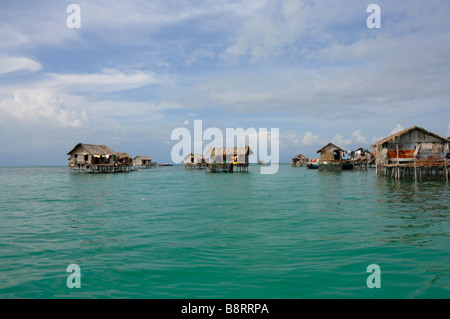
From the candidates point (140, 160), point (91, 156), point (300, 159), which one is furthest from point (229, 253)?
point (140, 160)

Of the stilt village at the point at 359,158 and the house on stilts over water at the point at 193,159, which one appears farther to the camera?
the house on stilts over water at the point at 193,159

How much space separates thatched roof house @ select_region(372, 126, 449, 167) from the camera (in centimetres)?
3041

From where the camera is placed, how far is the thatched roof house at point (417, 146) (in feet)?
99.8

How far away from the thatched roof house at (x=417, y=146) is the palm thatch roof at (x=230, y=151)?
2640cm

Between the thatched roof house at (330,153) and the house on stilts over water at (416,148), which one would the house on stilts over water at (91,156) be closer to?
the thatched roof house at (330,153)

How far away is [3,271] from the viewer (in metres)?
6.73

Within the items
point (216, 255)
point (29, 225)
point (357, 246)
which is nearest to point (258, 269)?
point (216, 255)

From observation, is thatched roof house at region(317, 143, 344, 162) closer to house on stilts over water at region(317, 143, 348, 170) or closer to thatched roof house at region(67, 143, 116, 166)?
house on stilts over water at region(317, 143, 348, 170)

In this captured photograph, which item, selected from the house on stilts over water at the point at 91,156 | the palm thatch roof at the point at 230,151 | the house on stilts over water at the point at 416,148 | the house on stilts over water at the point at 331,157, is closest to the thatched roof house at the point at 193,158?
the house on stilts over water at the point at 91,156

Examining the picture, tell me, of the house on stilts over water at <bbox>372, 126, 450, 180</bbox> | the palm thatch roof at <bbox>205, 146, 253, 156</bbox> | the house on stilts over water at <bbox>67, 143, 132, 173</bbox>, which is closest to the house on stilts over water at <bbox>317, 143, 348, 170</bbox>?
the palm thatch roof at <bbox>205, 146, 253, 156</bbox>

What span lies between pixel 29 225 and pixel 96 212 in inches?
119

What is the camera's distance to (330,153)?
2048 inches
